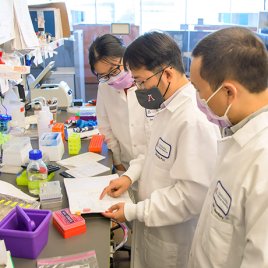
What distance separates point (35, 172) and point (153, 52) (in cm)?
75

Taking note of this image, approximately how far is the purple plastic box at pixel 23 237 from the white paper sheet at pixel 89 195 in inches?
7.5

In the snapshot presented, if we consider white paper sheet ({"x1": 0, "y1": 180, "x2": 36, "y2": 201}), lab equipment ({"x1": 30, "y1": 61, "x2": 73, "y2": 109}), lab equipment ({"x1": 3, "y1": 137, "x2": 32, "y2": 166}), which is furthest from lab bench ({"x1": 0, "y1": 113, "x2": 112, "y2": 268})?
lab equipment ({"x1": 30, "y1": 61, "x2": 73, "y2": 109})

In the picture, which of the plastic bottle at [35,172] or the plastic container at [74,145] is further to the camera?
the plastic container at [74,145]

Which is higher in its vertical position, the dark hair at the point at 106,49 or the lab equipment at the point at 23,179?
the dark hair at the point at 106,49

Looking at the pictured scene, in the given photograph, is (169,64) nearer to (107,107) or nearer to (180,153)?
(180,153)

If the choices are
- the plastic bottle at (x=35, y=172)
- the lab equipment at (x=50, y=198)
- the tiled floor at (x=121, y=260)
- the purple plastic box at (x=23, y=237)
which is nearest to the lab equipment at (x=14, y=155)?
the plastic bottle at (x=35, y=172)

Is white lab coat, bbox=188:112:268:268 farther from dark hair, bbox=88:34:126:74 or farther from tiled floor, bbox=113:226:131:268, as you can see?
tiled floor, bbox=113:226:131:268

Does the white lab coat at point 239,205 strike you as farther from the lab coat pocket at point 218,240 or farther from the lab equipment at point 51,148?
the lab equipment at point 51,148

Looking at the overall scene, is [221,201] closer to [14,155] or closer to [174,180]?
[174,180]

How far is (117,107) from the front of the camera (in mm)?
2020

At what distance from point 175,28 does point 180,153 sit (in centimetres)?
601

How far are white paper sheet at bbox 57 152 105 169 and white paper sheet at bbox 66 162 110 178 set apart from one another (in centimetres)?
5

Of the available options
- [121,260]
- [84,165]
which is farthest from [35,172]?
[121,260]

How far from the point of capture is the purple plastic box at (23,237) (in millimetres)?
1059
